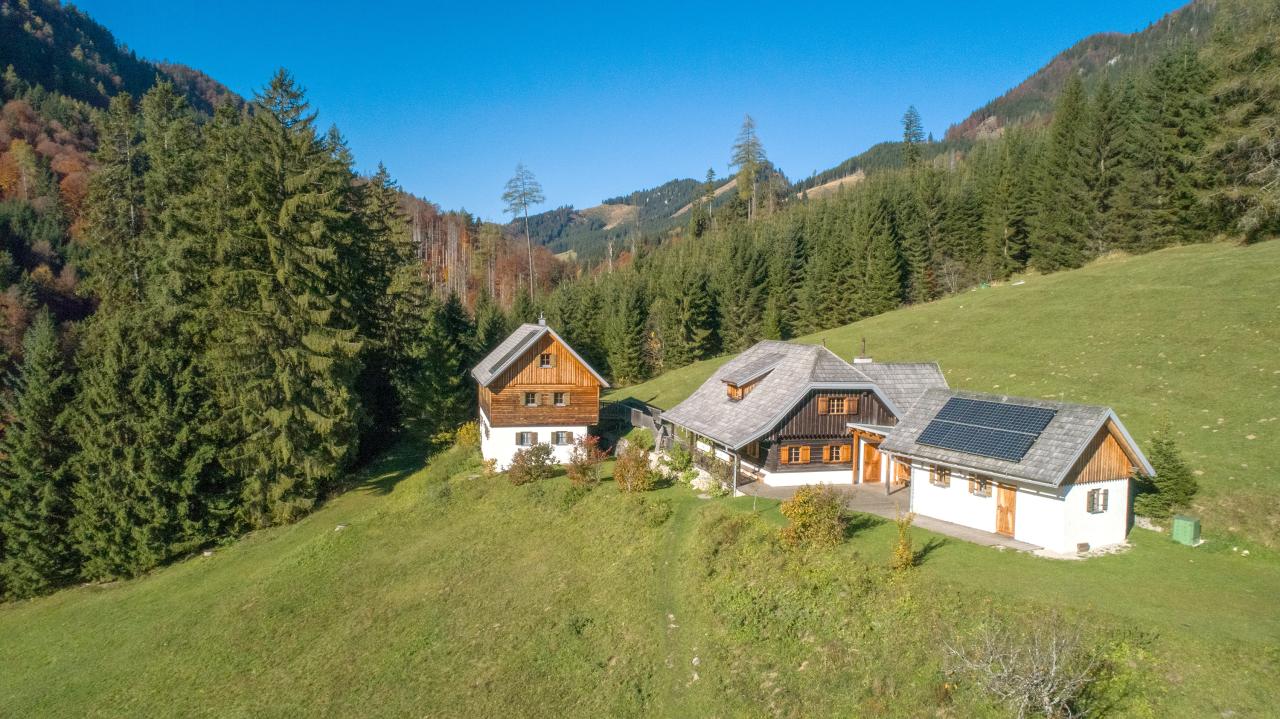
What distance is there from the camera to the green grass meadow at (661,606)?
53.0 ft

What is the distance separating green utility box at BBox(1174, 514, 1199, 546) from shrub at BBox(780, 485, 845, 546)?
10.9 m

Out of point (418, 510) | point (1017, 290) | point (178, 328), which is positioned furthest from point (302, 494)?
point (1017, 290)

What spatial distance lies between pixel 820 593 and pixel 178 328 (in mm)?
38947

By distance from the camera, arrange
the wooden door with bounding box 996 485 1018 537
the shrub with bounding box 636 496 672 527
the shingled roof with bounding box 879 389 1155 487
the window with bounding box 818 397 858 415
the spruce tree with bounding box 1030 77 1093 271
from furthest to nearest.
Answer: the spruce tree with bounding box 1030 77 1093 271 < the window with bounding box 818 397 858 415 < the shrub with bounding box 636 496 672 527 < the wooden door with bounding box 996 485 1018 537 < the shingled roof with bounding box 879 389 1155 487

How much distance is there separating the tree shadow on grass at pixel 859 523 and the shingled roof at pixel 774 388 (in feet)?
19.4

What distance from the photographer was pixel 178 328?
38.7 metres

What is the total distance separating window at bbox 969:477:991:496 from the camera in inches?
935

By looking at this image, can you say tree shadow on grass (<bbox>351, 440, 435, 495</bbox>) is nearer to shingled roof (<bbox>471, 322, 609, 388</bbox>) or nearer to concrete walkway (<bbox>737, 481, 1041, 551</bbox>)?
shingled roof (<bbox>471, 322, 609, 388</bbox>)

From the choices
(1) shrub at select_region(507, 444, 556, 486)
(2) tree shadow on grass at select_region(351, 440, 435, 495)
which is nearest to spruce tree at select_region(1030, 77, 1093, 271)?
(1) shrub at select_region(507, 444, 556, 486)

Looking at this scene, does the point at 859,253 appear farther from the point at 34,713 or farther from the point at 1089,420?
the point at 34,713

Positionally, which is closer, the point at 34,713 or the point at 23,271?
the point at 34,713

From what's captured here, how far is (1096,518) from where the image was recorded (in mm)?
21734

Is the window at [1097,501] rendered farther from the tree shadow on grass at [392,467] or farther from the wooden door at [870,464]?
the tree shadow on grass at [392,467]

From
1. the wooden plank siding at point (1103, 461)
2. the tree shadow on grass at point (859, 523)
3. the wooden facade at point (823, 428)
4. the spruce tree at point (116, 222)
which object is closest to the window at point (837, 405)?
the wooden facade at point (823, 428)
